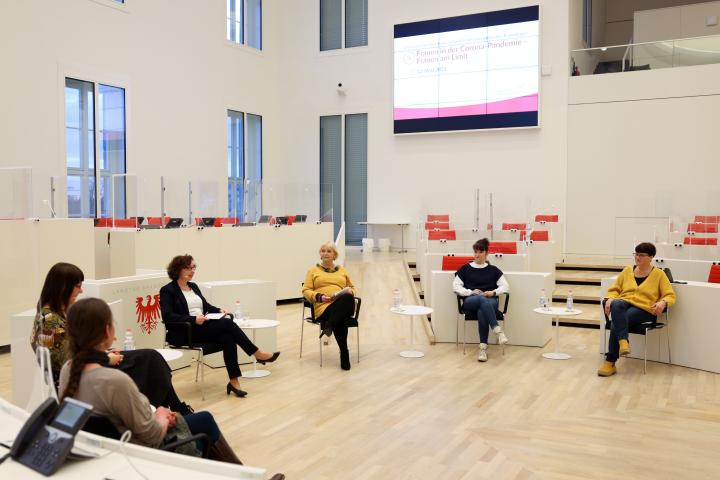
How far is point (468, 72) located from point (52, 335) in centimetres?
1207

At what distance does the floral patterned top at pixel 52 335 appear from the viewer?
3613 millimetres

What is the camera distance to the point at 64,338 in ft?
12.0

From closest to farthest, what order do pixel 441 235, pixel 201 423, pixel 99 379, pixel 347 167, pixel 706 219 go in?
pixel 99 379, pixel 201 423, pixel 441 235, pixel 706 219, pixel 347 167

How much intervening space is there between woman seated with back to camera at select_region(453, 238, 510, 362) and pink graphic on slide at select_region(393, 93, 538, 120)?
7412 millimetres

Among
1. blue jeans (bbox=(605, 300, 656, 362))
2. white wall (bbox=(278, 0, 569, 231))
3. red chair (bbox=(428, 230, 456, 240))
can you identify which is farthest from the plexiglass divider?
white wall (bbox=(278, 0, 569, 231))

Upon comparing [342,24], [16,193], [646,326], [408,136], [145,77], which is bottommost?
[646,326]

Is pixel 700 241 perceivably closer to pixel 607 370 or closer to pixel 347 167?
pixel 607 370

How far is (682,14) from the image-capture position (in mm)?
14227

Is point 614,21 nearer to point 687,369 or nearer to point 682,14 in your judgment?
point 682,14

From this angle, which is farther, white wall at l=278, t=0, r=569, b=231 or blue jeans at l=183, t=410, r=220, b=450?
white wall at l=278, t=0, r=569, b=231

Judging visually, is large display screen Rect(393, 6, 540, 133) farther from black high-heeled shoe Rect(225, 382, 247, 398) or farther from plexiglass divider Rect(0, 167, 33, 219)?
black high-heeled shoe Rect(225, 382, 247, 398)

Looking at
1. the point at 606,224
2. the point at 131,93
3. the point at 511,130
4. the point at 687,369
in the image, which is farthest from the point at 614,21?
the point at 687,369

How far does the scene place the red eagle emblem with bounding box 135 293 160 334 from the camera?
237 inches

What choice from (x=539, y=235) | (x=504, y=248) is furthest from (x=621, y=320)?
(x=539, y=235)
